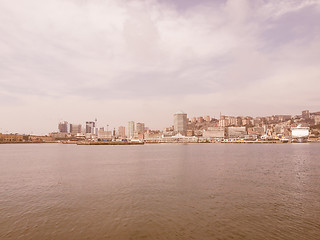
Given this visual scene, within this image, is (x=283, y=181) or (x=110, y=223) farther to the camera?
(x=283, y=181)

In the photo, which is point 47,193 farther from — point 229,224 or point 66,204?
point 229,224

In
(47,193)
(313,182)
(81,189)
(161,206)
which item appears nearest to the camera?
(161,206)

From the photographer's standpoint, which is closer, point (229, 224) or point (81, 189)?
point (229, 224)

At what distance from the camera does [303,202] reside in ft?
74.8

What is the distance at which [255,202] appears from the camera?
74.5 feet

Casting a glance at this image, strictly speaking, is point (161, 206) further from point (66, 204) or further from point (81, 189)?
point (81, 189)

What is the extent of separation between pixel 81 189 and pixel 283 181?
29.6m

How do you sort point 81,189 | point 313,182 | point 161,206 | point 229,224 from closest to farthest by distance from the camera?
1. point 229,224
2. point 161,206
3. point 81,189
4. point 313,182

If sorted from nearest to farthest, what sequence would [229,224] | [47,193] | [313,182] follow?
[229,224] → [47,193] → [313,182]

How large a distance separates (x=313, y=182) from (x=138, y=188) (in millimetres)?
25976

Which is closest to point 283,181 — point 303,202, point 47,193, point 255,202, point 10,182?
point 303,202

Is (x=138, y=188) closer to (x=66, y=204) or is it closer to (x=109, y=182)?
(x=109, y=182)

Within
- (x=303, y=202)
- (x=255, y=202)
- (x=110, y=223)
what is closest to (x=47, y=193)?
(x=110, y=223)

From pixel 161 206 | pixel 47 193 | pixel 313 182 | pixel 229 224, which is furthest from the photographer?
pixel 313 182
